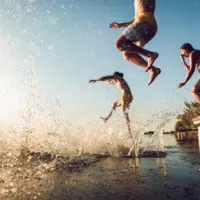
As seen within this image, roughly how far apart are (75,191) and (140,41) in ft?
10.2

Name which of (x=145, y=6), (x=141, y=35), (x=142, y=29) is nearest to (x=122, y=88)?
(x=141, y=35)

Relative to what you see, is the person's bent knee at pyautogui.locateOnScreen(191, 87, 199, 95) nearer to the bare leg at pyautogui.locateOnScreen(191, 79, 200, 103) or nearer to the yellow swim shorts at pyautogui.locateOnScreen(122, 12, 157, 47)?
the bare leg at pyautogui.locateOnScreen(191, 79, 200, 103)

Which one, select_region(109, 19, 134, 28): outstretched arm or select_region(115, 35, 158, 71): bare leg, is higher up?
select_region(109, 19, 134, 28): outstretched arm

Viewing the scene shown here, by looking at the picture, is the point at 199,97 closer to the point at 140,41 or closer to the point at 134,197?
the point at 140,41

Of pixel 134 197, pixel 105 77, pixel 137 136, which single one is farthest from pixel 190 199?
pixel 105 77

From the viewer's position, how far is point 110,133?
9.78 m

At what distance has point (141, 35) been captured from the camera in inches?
177

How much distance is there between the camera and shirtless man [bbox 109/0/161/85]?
432 cm

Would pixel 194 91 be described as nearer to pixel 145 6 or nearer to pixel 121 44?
pixel 121 44

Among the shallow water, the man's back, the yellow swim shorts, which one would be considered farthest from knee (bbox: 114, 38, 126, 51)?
the shallow water

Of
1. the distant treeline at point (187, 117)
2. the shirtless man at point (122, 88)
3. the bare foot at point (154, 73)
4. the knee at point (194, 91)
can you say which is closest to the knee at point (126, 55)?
the bare foot at point (154, 73)

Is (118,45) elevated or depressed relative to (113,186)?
elevated

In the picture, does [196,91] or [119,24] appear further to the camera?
[119,24]

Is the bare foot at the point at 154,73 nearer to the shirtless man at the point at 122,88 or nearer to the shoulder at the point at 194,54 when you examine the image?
the shoulder at the point at 194,54
